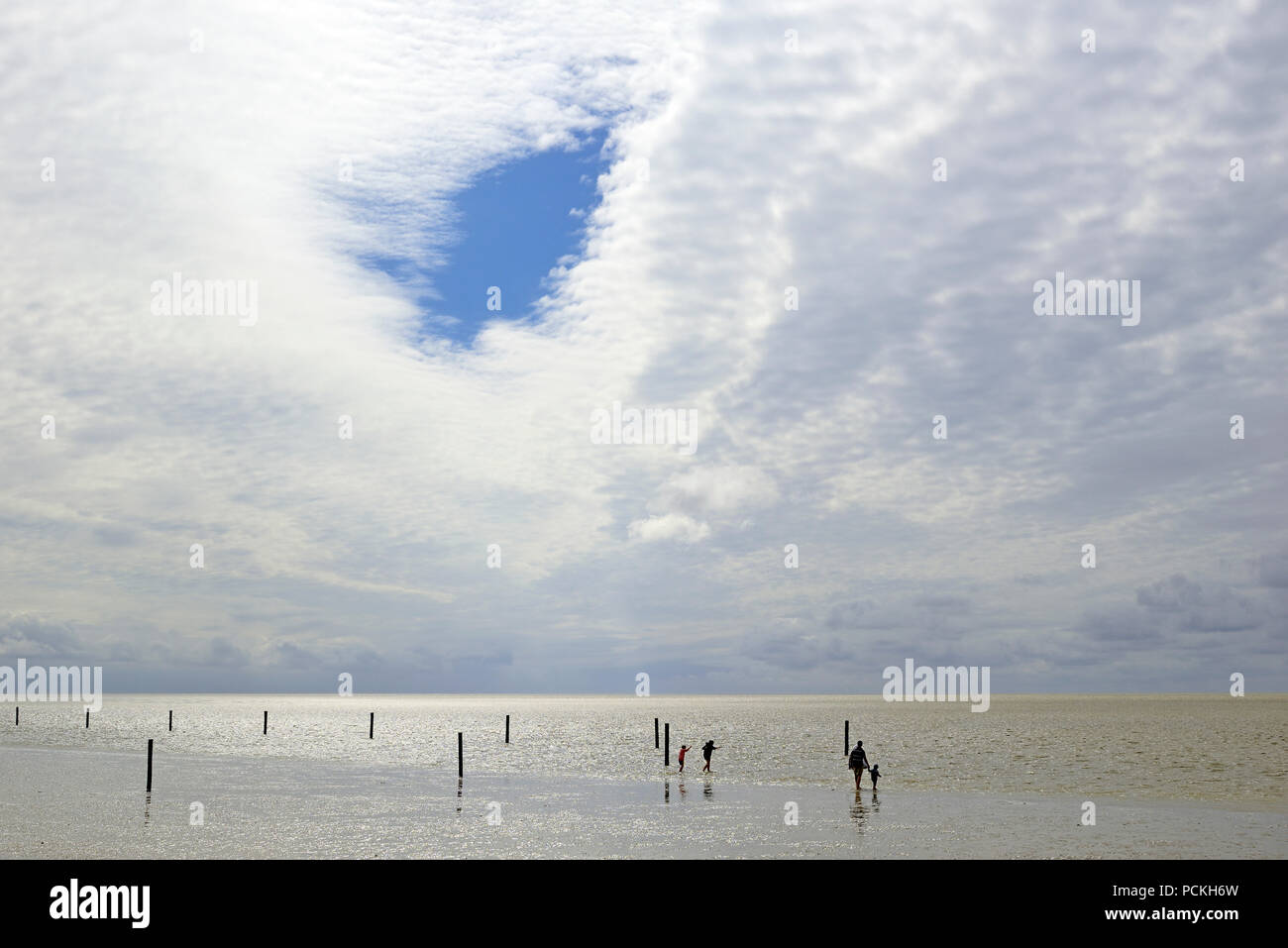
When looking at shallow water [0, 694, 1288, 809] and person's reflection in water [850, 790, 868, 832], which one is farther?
shallow water [0, 694, 1288, 809]

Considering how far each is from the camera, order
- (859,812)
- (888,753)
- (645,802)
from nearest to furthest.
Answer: (859,812), (645,802), (888,753)

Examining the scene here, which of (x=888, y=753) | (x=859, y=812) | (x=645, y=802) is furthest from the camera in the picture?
(x=888, y=753)

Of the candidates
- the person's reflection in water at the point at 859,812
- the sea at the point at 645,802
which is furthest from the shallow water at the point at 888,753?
the person's reflection in water at the point at 859,812

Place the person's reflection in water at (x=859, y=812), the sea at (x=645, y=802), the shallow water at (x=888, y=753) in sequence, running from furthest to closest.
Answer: the shallow water at (x=888, y=753) < the person's reflection in water at (x=859, y=812) < the sea at (x=645, y=802)

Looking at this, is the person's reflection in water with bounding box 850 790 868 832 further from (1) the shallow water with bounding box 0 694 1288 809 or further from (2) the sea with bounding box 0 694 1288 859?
(1) the shallow water with bounding box 0 694 1288 809

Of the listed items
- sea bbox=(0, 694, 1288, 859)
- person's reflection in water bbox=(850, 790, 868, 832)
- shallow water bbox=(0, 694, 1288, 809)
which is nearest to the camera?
sea bbox=(0, 694, 1288, 859)

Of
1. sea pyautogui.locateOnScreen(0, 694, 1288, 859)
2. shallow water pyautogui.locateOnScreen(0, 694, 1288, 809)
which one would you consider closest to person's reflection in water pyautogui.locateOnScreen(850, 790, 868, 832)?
sea pyautogui.locateOnScreen(0, 694, 1288, 859)

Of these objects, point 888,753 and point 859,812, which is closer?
point 859,812

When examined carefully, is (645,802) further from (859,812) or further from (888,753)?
(888,753)

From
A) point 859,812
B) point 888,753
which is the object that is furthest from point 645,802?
point 888,753

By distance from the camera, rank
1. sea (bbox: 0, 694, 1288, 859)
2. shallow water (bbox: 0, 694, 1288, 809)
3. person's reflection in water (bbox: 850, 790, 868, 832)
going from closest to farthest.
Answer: sea (bbox: 0, 694, 1288, 859), person's reflection in water (bbox: 850, 790, 868, 832), shallow water (bbox: 0, 694, 1288, 809)

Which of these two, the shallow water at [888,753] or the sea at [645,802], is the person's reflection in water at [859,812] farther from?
the shallow water at [888,753]
